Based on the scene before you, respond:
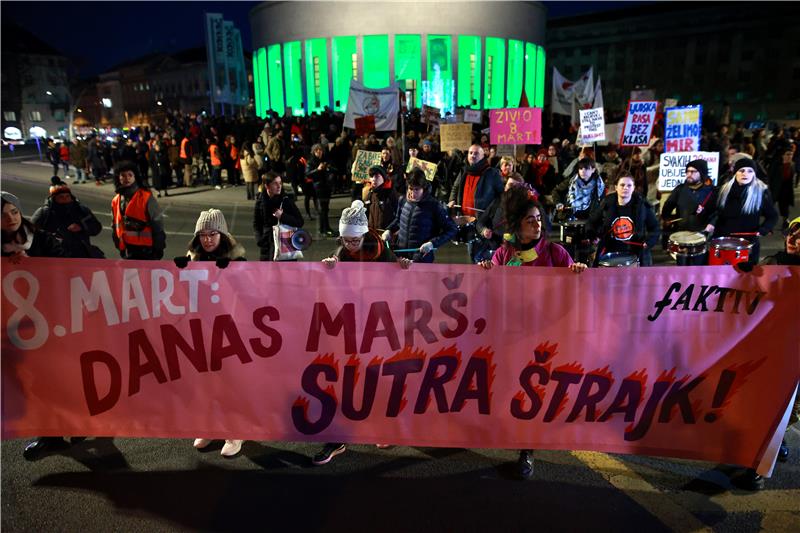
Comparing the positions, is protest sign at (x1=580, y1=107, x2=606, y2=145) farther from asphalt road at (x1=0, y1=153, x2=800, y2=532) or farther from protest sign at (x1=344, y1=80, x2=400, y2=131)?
asphalt road at (x1=0, y1=153, x2=800, y2=532)

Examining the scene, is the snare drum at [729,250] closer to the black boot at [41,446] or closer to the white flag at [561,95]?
the black boot at [41,446]

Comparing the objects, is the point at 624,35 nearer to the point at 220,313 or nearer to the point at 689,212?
the point at 689,212

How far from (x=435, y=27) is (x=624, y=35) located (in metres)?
34.3

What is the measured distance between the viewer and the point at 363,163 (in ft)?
34.8

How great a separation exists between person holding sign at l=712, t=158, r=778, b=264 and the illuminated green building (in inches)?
1452

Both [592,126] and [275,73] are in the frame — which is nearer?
[592,126]

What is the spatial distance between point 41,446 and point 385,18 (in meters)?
43.3

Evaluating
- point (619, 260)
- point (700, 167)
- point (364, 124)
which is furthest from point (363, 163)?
point (619, 260)

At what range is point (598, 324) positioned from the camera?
3.48 meters

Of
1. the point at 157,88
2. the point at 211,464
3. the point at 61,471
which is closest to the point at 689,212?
the point at 211,464

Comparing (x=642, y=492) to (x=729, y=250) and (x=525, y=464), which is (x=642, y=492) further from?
(x=729, y=250)

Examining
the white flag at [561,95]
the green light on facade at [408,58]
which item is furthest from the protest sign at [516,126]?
the green light on facade at [408,58]

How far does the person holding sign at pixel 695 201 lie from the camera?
7055 millimetres

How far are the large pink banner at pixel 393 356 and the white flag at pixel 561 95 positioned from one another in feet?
65.7
